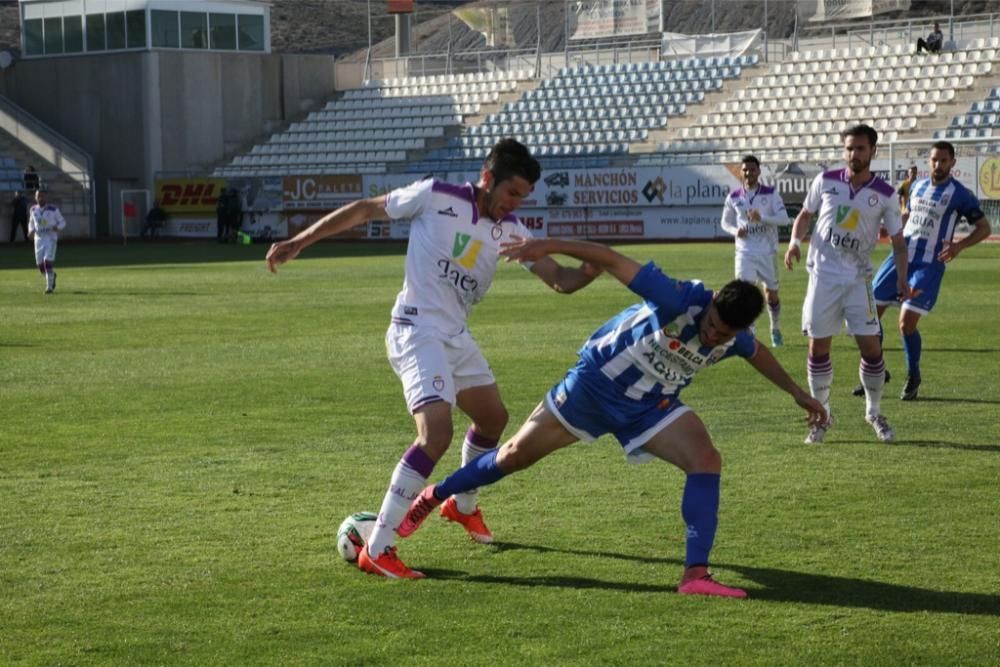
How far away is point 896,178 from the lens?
3853cm

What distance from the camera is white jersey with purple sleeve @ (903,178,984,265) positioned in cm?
1396

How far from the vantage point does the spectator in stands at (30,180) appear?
51438 mm

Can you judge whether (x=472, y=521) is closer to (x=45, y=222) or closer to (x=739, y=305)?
(x=739, y=305)

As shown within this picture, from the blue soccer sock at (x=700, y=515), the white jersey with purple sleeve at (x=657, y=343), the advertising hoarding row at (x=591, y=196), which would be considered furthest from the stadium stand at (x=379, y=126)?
the blue soccer sock at (x=700, y=515)

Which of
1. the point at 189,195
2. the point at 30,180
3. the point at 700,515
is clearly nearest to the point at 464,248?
the point at 700,515

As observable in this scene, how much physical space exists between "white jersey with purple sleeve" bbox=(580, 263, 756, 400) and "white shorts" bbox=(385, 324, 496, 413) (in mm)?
689

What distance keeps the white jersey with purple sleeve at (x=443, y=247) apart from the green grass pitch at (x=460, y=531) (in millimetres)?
1253

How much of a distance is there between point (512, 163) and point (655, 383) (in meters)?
1.24

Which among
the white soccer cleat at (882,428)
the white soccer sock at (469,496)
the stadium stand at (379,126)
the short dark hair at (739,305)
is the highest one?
the stadium stand at (379,126)

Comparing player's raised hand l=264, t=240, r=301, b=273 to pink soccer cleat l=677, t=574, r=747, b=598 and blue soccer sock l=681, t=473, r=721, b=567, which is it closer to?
blue soccer sock l=681, t=473, r=721, b=567

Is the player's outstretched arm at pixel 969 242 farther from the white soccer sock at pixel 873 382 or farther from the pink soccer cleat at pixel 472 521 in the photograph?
the pink soccer cleat at pixel 472 521

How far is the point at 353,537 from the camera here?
7.41 m

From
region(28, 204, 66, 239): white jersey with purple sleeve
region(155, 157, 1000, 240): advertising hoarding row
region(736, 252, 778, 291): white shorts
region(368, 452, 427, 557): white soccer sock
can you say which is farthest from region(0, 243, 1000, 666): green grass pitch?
region(155, 157, 1000, 240): advertising hoarding row

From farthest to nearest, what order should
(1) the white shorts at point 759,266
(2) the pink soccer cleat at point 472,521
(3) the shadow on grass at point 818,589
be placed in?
(1) the white shorts at point 759,266, (2) the pink soccer cleat at point 472,521, (3) the shadow on grass at point 818,589
